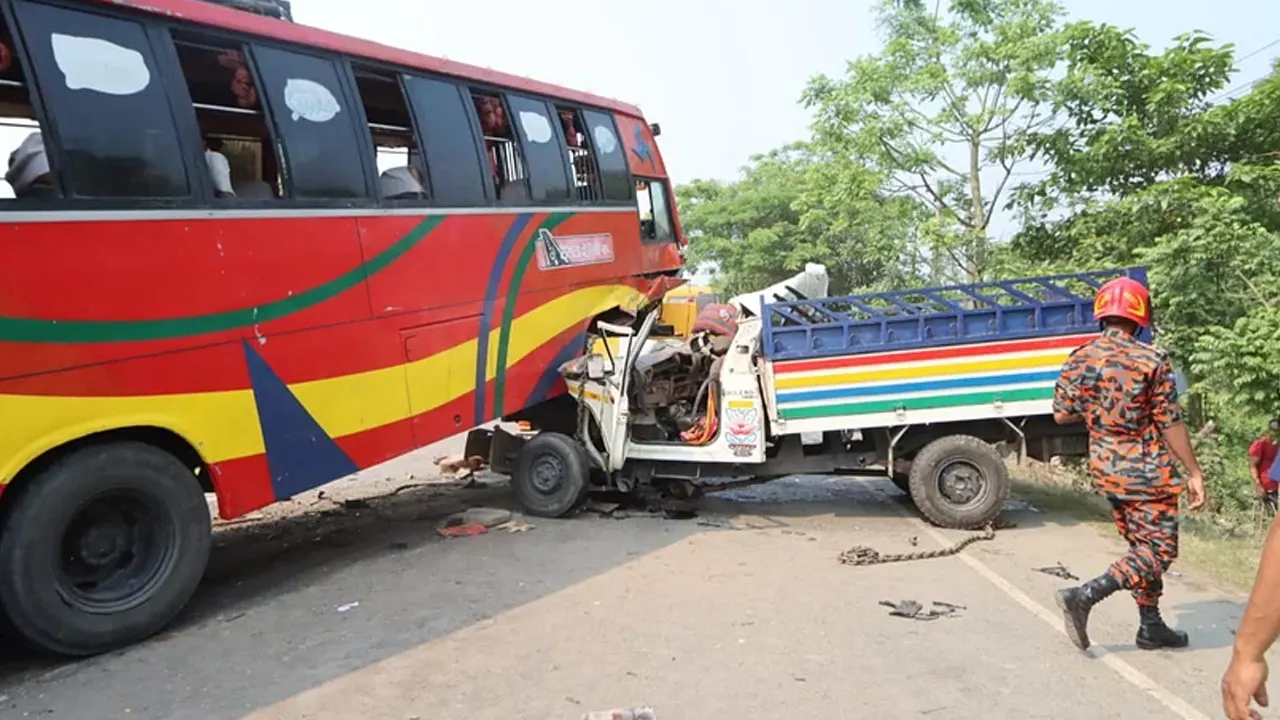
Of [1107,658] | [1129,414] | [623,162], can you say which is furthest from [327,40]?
[1107,658]

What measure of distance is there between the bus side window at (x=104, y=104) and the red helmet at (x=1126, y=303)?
4780mm

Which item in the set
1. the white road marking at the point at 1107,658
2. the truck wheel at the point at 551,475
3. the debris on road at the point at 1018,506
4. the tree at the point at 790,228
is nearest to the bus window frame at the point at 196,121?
the truck wheel at the point at 551,475

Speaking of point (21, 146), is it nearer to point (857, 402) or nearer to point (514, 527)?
point (514, 527)

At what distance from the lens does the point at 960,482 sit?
7180 millimetres

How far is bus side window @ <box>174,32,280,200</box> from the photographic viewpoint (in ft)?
17.7

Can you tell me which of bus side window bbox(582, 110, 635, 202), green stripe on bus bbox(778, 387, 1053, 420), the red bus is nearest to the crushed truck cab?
green stripe on bus bbox(778, 387, 1053, 420)

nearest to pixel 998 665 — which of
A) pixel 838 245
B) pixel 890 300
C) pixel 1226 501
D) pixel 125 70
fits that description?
pixel 890 300

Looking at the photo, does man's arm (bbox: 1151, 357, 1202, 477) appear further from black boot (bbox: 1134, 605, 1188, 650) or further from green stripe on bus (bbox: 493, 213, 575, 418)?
green stripe on bus (bbox: 493, 213, 575, 418)

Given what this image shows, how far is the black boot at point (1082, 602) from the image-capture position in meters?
4.36

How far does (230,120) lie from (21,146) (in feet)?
4.68

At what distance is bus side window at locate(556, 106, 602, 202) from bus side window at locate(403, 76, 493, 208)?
4.30 ft

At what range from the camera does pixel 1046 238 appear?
1360 cm

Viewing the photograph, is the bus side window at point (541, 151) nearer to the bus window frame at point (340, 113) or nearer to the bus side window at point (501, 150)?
the bus side window at point (501, 150)

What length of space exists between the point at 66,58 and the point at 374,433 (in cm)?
283
